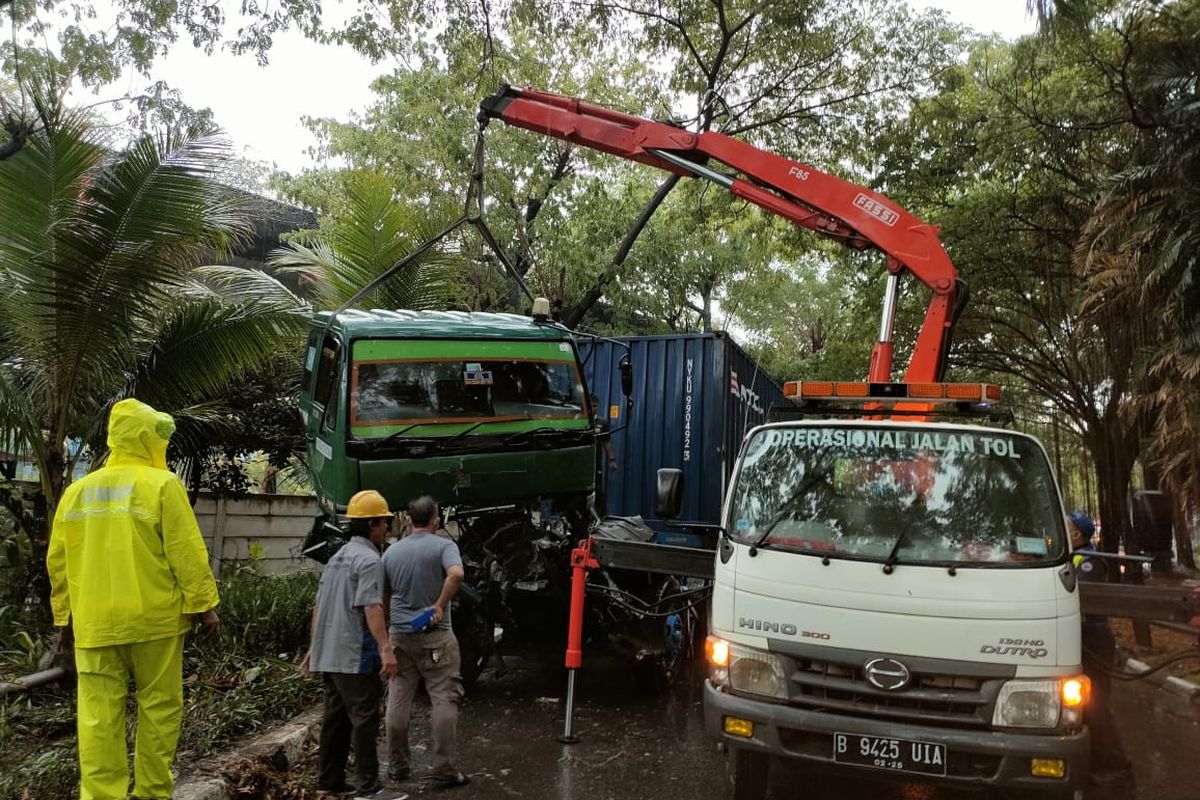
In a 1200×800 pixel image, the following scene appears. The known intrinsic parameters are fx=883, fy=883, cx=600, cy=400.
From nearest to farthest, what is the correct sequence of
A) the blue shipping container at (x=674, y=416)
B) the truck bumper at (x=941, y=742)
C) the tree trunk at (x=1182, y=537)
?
the truck bumper at (x=941, y=742), the blue shipping container at (x=674, y=416), the tree trunk at (x=1182, y=537)

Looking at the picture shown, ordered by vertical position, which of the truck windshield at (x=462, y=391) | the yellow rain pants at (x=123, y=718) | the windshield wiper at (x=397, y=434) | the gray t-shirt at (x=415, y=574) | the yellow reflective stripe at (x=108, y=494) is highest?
the truck windshield at (x=462, y=391)

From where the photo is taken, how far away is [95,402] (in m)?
6.21

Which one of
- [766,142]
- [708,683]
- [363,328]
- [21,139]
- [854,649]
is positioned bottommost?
[708,683]

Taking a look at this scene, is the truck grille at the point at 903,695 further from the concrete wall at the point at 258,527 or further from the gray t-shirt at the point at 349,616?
the concrete wall at the point at 258,527

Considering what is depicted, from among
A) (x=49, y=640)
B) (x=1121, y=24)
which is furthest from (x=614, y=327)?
(x=49, y=640)

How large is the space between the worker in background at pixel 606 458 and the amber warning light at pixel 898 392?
8.47 ft

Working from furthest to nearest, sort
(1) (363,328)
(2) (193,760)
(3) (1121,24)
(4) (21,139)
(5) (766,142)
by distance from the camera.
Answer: (5) (766,142) < (3) (1121,24) < (1) (363,328) < (4) (21,139) < (2) (193,760)

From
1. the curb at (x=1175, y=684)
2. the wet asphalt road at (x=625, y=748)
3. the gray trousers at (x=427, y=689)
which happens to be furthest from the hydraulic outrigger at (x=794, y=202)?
the curb at (x=1175, y=684)

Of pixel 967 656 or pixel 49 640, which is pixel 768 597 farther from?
pixel 49 640

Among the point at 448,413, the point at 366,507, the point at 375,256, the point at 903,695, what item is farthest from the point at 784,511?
the point at 375,256

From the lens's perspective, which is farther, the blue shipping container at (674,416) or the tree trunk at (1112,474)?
the tree trunk at (1112,474)

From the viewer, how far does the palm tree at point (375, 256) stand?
9383 mm

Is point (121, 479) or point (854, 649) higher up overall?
point (121, 479)

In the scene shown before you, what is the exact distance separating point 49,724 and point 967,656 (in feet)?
16.2
